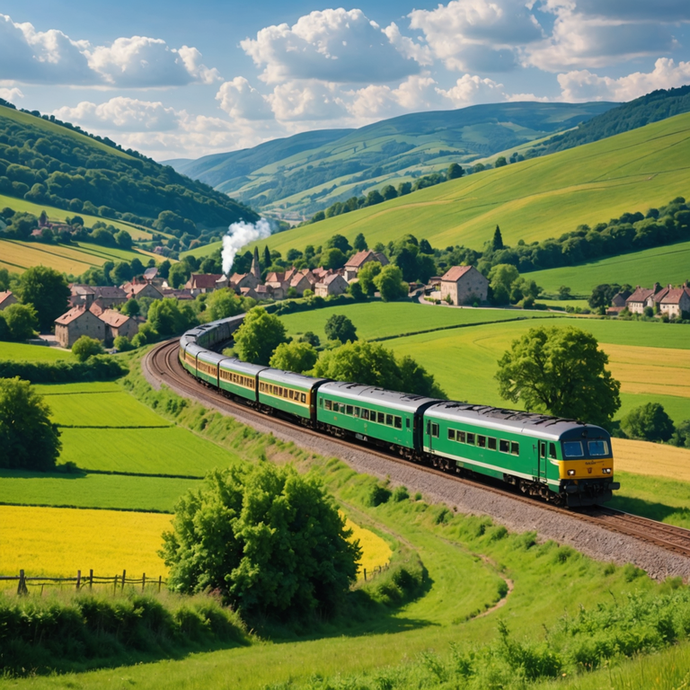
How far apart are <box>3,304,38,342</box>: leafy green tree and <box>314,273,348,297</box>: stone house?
54.7 meters

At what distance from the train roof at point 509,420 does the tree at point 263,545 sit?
297 inches

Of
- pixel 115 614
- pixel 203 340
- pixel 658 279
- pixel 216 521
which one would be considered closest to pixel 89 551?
pixel 216 521

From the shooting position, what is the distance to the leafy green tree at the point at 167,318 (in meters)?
111

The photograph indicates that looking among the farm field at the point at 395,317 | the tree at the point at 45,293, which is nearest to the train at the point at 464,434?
the farm field at the point at 395,317

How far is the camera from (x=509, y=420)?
98.4ft

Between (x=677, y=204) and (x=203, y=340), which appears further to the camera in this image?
(x=677, y=204)

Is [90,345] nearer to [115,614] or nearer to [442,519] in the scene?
[442,519]

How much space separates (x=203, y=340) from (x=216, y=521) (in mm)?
70735

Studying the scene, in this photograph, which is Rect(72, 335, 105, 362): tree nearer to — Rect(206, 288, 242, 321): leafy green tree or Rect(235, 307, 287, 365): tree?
Rect(235, 307, 287, 365): tree

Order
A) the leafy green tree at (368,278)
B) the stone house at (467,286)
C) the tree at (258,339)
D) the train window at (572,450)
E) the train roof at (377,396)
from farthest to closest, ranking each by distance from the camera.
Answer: the leafy green tree at (368,278) < the stone house at (467,286) < the tree at (258,339) < the train roof at (377,396) < the train window at (572,450)

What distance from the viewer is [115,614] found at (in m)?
18.6

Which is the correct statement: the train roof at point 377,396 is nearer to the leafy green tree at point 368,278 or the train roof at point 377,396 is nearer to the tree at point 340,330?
the tree at point 340,330

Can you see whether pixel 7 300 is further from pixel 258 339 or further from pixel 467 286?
pixel 467 286

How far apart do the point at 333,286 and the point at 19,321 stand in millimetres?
58534
